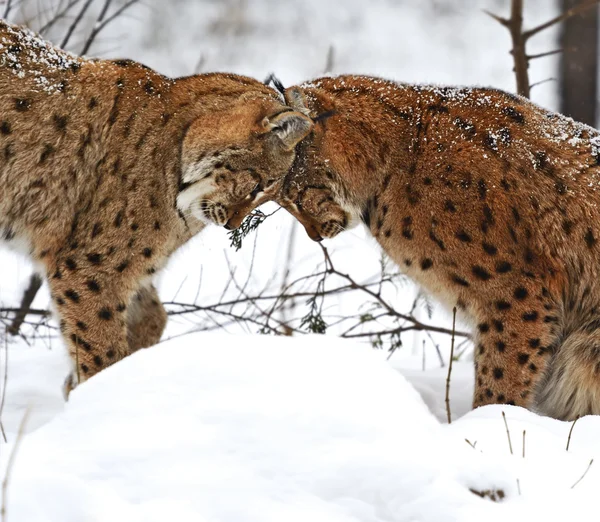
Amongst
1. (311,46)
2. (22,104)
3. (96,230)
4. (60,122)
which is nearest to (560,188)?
(96,230)

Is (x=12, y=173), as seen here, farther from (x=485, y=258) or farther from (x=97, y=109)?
(x=485, y=258)

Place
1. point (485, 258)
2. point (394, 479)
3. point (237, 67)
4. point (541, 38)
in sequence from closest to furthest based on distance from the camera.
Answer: point (394, 479), point (485, 258), point (237, 67), point (541, 38)

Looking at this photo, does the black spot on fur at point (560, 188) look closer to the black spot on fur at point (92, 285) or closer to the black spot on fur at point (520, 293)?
the black spot on fur at point (520, 293)

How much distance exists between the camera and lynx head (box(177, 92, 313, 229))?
13.0 ft

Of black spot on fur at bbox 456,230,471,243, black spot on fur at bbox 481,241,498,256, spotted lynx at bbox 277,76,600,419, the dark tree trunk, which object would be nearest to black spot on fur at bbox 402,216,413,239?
spotted lynx at bbox 277,76,600,419

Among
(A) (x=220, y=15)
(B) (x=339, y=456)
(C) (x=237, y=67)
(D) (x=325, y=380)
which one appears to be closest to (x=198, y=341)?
(D) (x=325, y=380)

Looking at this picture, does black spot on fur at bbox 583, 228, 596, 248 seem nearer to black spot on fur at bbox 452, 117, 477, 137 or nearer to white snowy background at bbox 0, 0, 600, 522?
black spot on fur at bbox 452, 117, 477, 137

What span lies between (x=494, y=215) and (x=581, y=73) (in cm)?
320

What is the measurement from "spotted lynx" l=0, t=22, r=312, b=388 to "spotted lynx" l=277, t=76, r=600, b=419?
0.35 meters

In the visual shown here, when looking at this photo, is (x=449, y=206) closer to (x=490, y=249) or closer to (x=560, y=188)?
(x=490, y=249)

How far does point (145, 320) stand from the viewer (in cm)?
452

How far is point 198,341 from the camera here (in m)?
2.73

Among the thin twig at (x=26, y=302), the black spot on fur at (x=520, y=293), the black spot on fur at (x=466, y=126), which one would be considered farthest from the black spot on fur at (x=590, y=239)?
the thin twig at (x=26, y=302)

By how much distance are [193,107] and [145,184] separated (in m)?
0.46
